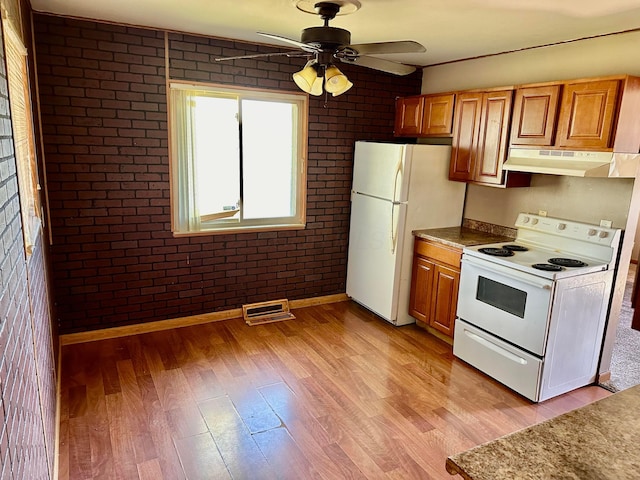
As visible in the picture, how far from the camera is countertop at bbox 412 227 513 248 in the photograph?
140 inches

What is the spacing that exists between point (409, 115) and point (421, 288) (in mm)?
1706

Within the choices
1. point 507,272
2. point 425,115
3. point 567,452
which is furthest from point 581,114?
point 567,452

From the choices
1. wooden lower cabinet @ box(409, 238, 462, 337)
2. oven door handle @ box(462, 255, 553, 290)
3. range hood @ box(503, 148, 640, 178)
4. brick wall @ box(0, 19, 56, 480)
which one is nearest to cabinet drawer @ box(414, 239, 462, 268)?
wooden lower cabinet @ box(409, 238, 462, 337)

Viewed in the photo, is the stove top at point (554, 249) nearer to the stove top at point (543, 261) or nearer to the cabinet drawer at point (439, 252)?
the stove top at point (543, 261)

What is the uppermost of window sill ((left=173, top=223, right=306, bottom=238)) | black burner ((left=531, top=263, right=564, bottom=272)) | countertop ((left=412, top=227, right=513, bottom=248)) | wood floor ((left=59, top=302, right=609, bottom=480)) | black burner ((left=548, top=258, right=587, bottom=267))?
countertop ((left=412, top=227, right=513, bottom=248))

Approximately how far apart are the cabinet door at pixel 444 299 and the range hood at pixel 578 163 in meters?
0.98

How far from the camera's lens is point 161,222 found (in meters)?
3.63

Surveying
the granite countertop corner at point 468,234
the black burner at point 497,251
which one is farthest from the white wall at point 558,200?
the black burner at point 497,251

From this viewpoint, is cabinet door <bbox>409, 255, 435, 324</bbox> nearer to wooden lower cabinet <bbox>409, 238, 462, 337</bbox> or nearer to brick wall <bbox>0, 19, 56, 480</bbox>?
wooden lower cabinet <bbox>409, 238, 462, 337</bbox>

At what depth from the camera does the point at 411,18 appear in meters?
2.73

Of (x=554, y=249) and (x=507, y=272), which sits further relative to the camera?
(x=554, y=249)

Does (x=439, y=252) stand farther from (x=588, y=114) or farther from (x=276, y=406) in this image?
(x=276, y=406)

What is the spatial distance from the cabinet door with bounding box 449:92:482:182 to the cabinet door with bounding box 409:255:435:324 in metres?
0.82

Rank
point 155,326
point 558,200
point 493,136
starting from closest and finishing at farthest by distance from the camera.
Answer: point 558,200
point 493,136
point 155,326
